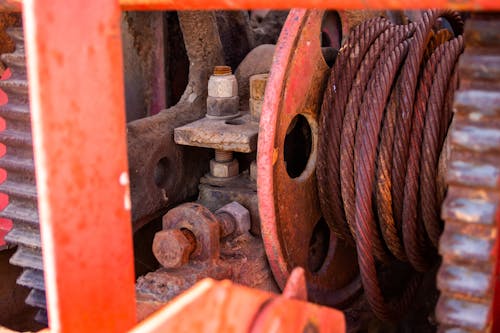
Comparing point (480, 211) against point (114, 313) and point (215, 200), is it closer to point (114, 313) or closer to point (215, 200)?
point (114, 313)

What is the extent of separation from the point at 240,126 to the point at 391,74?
1.97 ft

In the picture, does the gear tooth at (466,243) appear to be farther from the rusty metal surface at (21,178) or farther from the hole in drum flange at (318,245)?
the rusty metal surface at (21,178)

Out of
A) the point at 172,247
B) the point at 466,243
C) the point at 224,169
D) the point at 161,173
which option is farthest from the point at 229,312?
the point at 161,173

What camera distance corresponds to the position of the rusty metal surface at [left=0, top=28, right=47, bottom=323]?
215 cm

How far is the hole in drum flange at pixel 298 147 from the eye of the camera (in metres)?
2.41

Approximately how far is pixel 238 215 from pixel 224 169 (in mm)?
250

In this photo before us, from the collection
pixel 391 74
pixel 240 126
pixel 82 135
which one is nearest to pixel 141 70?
pixel 240 126

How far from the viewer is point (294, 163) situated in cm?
246

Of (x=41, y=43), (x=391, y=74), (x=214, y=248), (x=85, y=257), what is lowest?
(x=214, y=248)

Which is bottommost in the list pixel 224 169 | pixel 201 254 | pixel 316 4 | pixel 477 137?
pixel 201 254

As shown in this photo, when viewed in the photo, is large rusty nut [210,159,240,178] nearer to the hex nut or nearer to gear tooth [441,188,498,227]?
the hex nut

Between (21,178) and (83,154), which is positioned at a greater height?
(83,154)

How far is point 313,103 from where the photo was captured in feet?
7.38

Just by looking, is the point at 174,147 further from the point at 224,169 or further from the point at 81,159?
the point at 81,159
